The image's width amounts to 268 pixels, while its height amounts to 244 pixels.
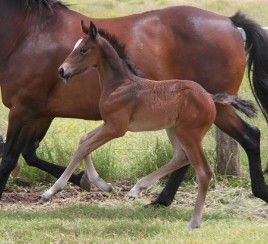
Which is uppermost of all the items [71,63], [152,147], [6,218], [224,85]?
[71,63]

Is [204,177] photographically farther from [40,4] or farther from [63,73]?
[40,4]

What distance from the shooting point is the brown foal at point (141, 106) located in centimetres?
607

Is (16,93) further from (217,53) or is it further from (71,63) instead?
(217,53)

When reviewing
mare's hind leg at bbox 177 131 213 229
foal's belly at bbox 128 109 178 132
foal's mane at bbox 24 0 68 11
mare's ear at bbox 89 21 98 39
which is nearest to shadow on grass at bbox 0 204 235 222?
mare's hind leg at bbox 177 131 213 229

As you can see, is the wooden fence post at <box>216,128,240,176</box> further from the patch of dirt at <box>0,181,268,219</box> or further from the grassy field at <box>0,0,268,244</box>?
the patch of dirt at <box>0,181,268,219</box>

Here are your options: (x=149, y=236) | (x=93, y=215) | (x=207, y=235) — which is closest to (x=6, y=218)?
(x=93, y=215)

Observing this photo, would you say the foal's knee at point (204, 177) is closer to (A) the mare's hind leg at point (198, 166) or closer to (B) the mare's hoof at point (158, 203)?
(A) the mare's hind leg at point (198, 166)

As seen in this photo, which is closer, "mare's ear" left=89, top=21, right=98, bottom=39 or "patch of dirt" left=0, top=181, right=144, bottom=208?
"mare's ear" left=89, top=21, right=98, bottom=39

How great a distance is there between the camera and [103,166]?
828 centimetres

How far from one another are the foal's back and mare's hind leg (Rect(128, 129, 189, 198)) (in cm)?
40

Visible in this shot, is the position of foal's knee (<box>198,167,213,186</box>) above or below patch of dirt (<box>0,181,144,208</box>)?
above

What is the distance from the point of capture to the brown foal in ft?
19.9

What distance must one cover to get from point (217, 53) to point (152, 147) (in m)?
1.99

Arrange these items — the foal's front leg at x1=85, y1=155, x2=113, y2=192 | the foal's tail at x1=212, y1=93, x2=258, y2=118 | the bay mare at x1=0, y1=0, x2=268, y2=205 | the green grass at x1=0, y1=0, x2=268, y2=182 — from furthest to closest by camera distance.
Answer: the green grass at x1=0, y1=0, x2=268, y2=182
the bay mare at x1=0, y1=0, x2=268, y2=205
the foal's front leg at x1=85, y1=155, x2=113, y2=192
the foal's tail at x1=212, y1=93, x2=258, y2=118
